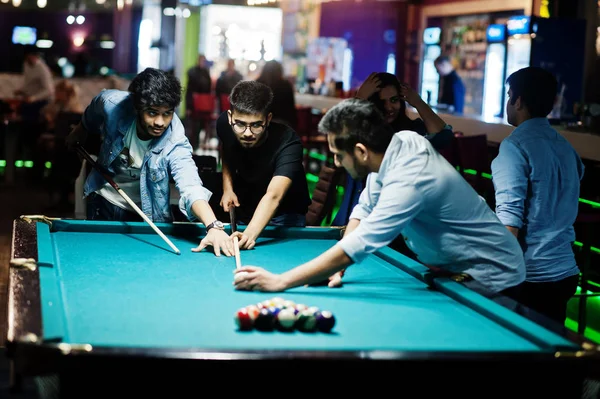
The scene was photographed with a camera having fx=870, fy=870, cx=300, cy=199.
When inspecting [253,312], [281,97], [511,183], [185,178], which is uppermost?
[281,97]

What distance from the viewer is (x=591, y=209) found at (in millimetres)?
5988

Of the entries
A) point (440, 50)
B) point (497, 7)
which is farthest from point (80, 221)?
point (440, 50)

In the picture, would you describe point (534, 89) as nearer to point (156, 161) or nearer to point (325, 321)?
point (325, 321)

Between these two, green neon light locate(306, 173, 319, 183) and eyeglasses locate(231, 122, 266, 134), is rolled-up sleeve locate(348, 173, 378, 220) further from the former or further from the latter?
green neon light locate(306, 173, 319, 183)

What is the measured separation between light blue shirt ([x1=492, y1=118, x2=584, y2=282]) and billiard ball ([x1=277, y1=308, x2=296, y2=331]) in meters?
1.38

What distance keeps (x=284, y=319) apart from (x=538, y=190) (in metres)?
1.59

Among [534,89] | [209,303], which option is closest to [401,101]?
[534,89]

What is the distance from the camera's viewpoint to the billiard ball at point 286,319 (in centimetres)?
232

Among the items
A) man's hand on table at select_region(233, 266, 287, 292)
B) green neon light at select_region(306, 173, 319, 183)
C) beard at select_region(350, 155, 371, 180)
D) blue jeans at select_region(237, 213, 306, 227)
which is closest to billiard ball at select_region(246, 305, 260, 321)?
man's hand on table at select_region(233, 266, 287, 292)

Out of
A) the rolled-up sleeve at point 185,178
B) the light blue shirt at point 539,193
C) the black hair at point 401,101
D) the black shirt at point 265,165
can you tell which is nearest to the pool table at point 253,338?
the light blue shirt at point 539,193

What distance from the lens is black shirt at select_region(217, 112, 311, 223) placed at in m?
4.18

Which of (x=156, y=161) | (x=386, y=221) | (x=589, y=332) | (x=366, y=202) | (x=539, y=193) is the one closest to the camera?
(x=386, y=221)

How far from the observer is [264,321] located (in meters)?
2.33

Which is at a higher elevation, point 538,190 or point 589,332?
point 538,190
